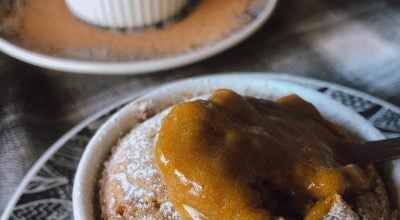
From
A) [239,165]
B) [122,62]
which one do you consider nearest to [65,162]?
[122,62]

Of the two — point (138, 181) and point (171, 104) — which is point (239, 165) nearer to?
point (138, 181)

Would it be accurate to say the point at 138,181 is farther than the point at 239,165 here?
Yes

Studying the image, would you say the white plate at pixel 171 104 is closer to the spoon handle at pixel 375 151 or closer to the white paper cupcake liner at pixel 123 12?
the spoon handle at pixel 375 151

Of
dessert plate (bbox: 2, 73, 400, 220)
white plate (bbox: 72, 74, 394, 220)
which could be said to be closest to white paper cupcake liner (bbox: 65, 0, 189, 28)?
dessert plate (bbox: 2, 73, 400, 220)

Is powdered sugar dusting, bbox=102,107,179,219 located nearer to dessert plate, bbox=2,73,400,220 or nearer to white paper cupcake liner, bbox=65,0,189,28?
dessert plate, bbox=2,73,400,220

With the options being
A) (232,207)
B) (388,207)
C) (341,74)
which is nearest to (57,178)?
(232,207)


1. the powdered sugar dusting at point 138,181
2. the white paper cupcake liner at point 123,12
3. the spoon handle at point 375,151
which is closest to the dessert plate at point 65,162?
the spoon handle at point 375,151
